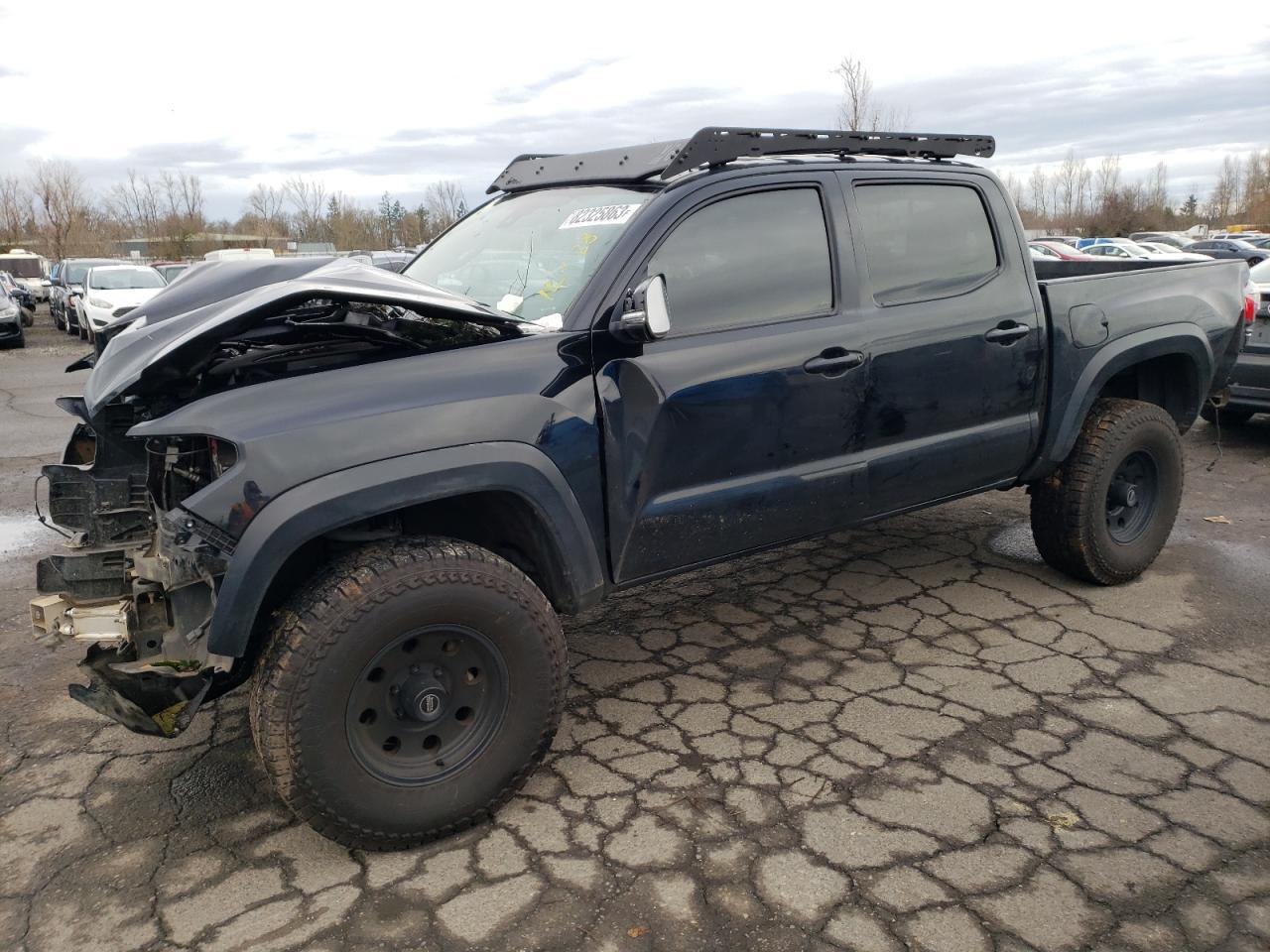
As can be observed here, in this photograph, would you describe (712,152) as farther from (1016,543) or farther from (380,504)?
(1016,543)

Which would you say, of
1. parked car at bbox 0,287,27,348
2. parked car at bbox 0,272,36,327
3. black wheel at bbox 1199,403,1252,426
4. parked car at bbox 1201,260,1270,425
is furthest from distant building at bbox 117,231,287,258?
parked car at bbox 1201,260,1270,425

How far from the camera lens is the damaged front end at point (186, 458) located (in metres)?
2.51

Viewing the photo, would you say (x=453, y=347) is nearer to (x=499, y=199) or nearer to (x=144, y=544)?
(x=144, y=544)

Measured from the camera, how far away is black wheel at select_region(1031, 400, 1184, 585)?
4.41 m

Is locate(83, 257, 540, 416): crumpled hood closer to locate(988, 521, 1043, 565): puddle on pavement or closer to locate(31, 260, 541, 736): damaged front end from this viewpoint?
locate(31, 260, 541, 736): damaged front end

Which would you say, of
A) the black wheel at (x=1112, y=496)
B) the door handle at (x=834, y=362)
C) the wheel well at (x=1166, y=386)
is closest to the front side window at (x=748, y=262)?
the door handle at (x=834, y=362)

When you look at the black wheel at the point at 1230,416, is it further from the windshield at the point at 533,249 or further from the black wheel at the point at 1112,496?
the windshield at the point at 533,249

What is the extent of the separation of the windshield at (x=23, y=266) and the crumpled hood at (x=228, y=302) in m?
47.0

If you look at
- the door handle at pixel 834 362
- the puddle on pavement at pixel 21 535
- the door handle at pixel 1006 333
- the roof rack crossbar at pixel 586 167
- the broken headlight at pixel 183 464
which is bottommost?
the puddle on pavement at pixel 21 535

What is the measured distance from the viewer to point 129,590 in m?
2.94

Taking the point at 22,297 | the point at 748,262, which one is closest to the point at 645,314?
the point at 748,262

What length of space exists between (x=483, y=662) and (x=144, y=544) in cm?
109

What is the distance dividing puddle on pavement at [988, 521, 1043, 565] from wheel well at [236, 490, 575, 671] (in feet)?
9.93

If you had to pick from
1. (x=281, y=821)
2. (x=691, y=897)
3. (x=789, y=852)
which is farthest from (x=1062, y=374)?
(x=281, y=821)
